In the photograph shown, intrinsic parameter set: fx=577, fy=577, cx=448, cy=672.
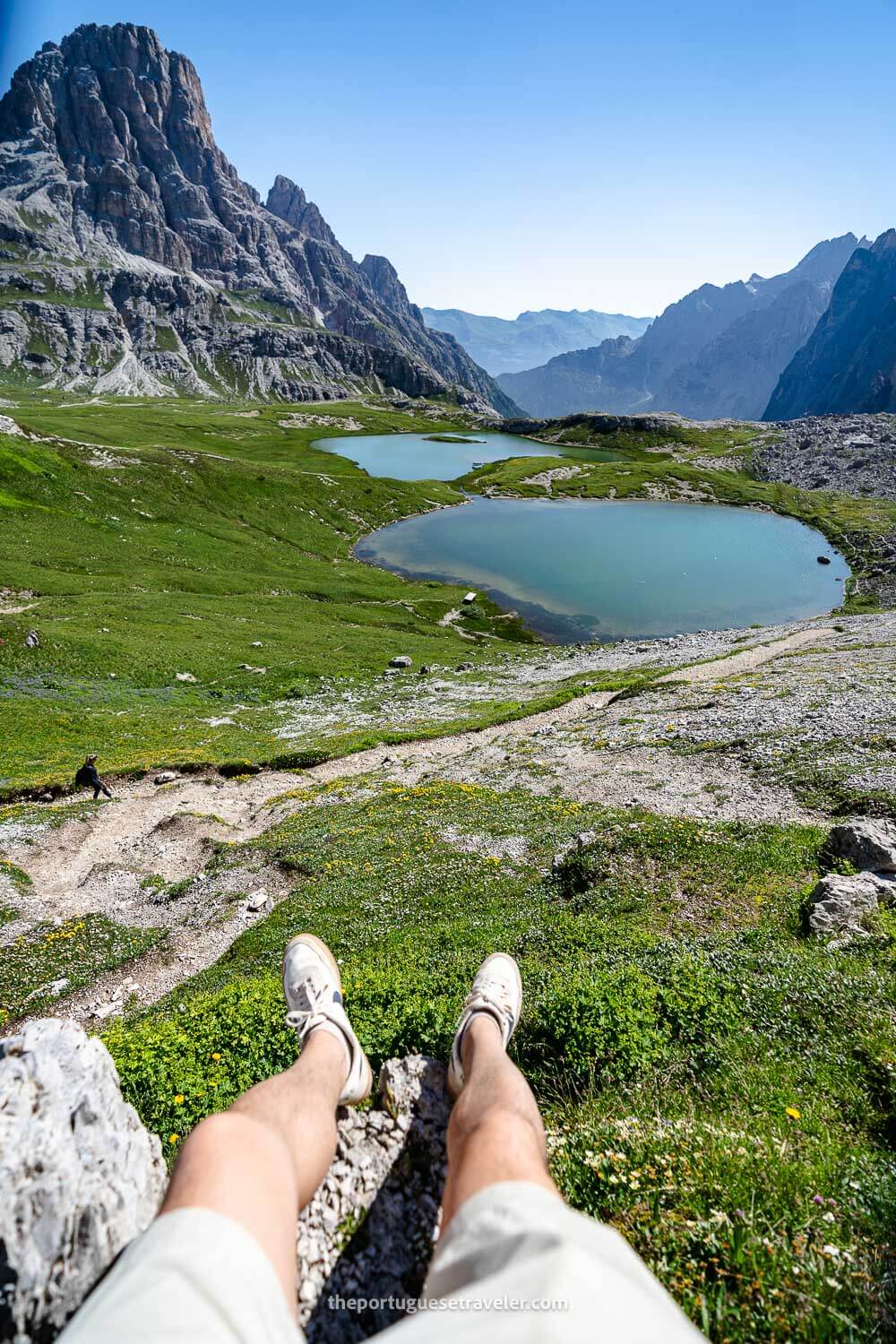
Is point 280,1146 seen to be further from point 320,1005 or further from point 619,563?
point 619,563

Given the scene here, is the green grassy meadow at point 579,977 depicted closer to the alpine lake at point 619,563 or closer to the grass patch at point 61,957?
the grass patch at point 61,957

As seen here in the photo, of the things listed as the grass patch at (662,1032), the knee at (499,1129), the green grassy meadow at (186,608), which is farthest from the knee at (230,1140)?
the green grassy meadow at (186,608)

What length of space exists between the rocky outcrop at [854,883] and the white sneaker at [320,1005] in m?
8.85

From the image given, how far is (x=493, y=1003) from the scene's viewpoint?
752cm

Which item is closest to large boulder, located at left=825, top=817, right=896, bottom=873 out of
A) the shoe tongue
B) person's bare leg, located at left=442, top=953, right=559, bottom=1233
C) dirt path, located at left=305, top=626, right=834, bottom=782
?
person's bare leg, located at left=442, top=953, right=559, bottom=1233

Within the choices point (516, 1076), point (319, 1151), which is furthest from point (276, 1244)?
point (516, 1076)

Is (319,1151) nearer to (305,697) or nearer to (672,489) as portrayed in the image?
(305,697)

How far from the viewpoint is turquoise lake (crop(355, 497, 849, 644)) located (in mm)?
85875

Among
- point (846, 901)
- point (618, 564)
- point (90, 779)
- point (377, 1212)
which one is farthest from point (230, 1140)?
point (618, 564)

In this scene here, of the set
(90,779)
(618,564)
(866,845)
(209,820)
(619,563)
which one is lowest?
(209,820)

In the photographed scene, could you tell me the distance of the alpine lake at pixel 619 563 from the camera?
85938 millimetres

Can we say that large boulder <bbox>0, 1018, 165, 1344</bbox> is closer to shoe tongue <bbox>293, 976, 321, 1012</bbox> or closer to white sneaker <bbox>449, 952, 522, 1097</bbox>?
shoe tongue <bbox>293, 976, 321, 1012</bbox>

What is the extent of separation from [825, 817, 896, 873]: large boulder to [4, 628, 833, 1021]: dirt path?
4.08 metres

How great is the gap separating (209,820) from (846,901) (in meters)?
22.0
